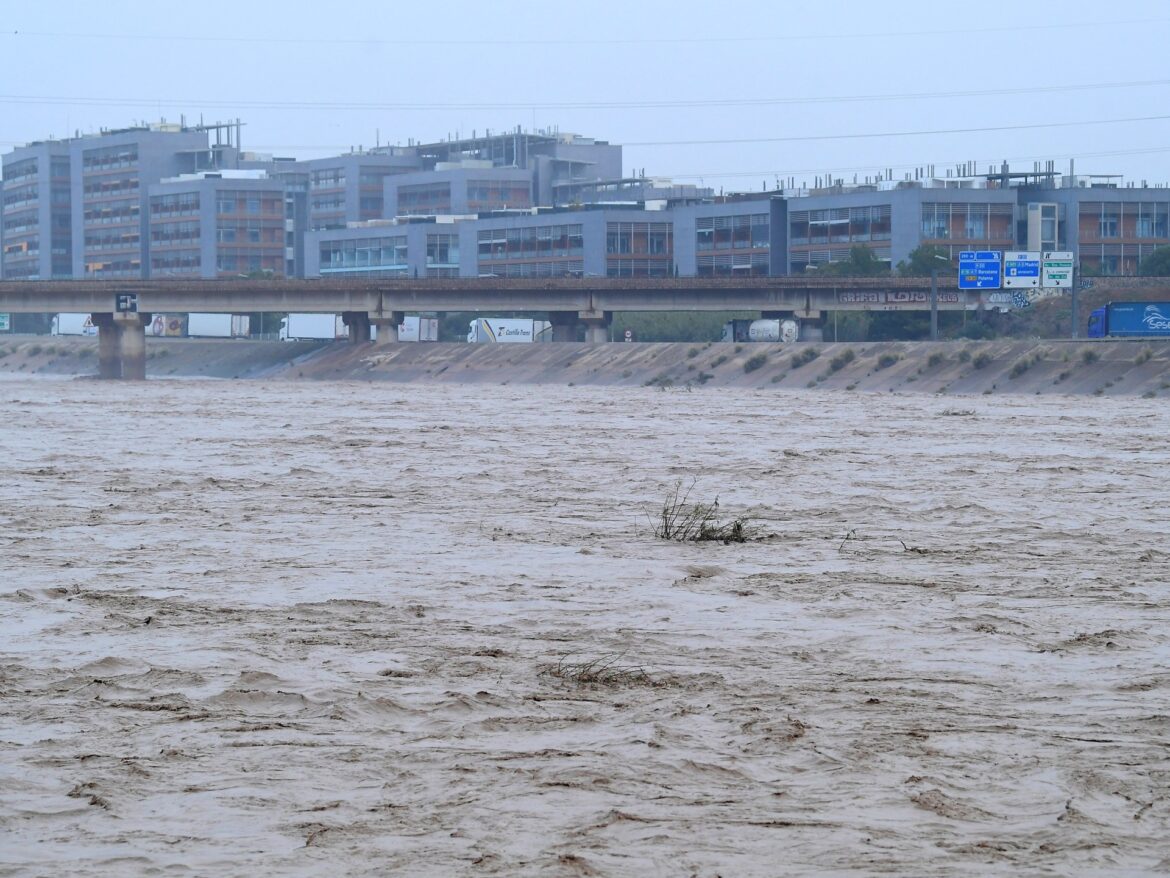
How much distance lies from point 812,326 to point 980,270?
549 inches

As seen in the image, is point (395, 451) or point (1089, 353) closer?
point (395, 451)

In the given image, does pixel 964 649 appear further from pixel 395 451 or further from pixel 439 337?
pixel 439 337

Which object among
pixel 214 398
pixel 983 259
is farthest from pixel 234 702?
pixel 983 259

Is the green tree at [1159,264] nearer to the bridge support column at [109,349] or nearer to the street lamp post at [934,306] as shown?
the street lamp post at [934,306]

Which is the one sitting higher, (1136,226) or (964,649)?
(1136,226)

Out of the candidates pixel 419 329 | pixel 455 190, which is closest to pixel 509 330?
pixel 419 329

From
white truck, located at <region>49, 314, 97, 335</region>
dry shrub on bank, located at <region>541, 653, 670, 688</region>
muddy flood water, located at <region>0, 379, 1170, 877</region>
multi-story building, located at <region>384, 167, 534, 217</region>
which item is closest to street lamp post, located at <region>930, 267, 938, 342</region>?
muddy flood water, located at <region>0, 379, 1170, 877</region>

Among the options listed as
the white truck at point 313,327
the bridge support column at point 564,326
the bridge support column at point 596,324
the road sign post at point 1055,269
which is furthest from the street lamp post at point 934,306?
the white truck at point 313,327

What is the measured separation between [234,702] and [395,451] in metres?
27.0

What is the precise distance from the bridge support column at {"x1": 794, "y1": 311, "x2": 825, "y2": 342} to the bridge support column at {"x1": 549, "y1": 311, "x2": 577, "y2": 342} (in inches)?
624

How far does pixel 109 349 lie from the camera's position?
123250 millimetres

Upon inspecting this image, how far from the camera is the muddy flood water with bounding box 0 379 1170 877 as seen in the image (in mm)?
8531

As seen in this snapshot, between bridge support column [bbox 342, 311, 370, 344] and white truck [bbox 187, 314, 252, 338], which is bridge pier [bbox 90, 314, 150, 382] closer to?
bridge support column [bbox 342, 311, 370, 344]

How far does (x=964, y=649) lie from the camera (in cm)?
1360
